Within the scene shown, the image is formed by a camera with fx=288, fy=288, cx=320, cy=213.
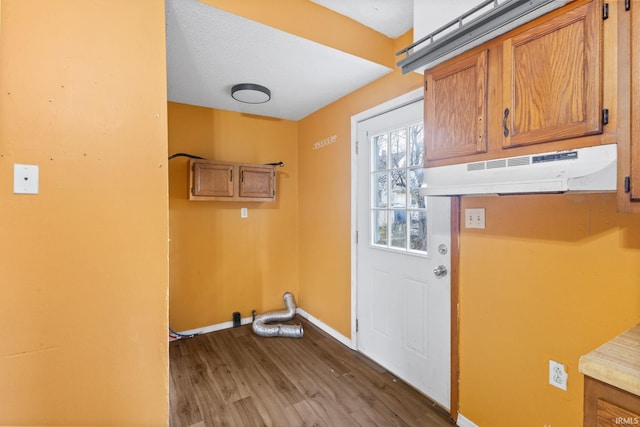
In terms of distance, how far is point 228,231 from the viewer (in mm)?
3090

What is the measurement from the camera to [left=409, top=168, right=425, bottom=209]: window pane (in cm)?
201

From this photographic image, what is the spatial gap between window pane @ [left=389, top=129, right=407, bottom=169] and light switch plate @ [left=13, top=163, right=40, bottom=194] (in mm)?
2034

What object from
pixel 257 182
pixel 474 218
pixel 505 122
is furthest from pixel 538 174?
pixel 257 182

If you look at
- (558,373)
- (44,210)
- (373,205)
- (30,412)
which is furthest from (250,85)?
(558,373)

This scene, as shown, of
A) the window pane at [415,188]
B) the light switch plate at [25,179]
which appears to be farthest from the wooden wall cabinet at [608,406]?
the light switch plate at [25,179]

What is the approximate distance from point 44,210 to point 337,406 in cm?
192

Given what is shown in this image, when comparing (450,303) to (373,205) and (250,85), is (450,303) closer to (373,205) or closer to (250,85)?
(373,205)

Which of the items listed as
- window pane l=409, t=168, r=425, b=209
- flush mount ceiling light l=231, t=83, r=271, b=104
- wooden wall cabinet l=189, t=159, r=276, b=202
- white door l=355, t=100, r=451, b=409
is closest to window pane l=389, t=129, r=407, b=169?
white door l=355, t=100, r=451, b=409

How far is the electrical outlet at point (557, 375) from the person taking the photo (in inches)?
50.9

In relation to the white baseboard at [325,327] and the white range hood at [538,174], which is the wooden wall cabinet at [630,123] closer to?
the white range hood at [538,174]

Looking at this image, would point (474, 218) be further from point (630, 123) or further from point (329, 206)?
point (329, 206)

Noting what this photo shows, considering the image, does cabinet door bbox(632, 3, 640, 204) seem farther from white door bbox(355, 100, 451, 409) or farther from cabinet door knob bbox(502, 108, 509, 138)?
white door bbox(355, 100, 451, 409)

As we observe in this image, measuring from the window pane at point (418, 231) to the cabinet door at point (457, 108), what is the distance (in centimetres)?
61

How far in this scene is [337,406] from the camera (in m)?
1.87
